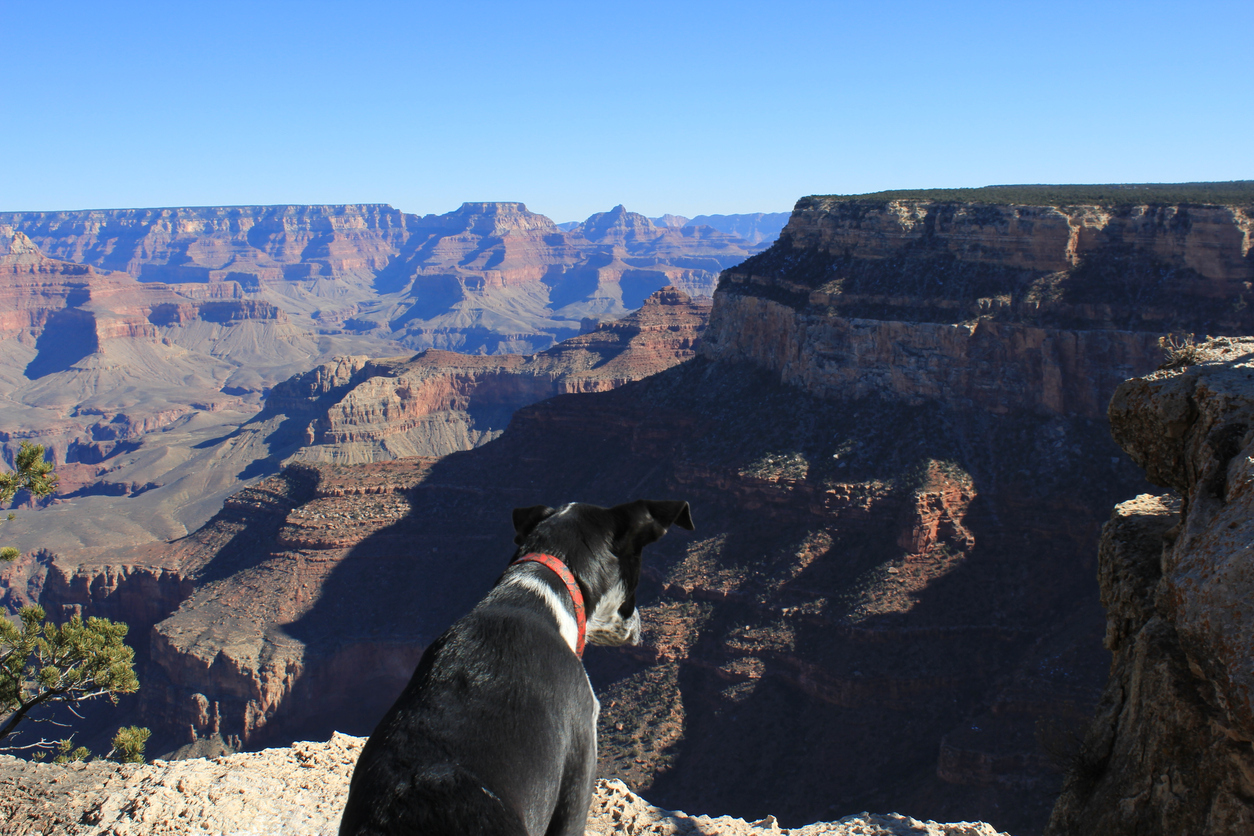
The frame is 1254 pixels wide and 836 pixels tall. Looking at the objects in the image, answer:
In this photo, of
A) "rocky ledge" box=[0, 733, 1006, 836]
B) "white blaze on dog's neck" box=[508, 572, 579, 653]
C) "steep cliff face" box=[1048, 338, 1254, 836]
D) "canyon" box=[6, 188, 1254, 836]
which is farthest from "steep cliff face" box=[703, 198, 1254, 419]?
"white blaze on dog's neck" box=[508, 572, 579, 653]

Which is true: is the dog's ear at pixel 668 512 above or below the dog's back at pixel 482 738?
above

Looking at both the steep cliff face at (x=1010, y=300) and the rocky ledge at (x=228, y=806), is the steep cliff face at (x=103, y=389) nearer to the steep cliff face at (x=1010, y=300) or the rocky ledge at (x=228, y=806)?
the steep cliff face at (x=1010, y=300)

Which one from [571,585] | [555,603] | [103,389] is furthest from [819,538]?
[103,389]

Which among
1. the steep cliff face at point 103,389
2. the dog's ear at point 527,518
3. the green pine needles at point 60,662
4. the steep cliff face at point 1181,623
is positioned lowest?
the steep cliff face at point 103,389

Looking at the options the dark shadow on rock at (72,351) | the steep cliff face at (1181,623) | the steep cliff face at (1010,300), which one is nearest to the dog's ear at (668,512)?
the steep cliff face at (1181,623)

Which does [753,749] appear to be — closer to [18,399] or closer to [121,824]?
[121,824]

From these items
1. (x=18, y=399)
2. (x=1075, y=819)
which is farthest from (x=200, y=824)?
(x=18, y=399)
